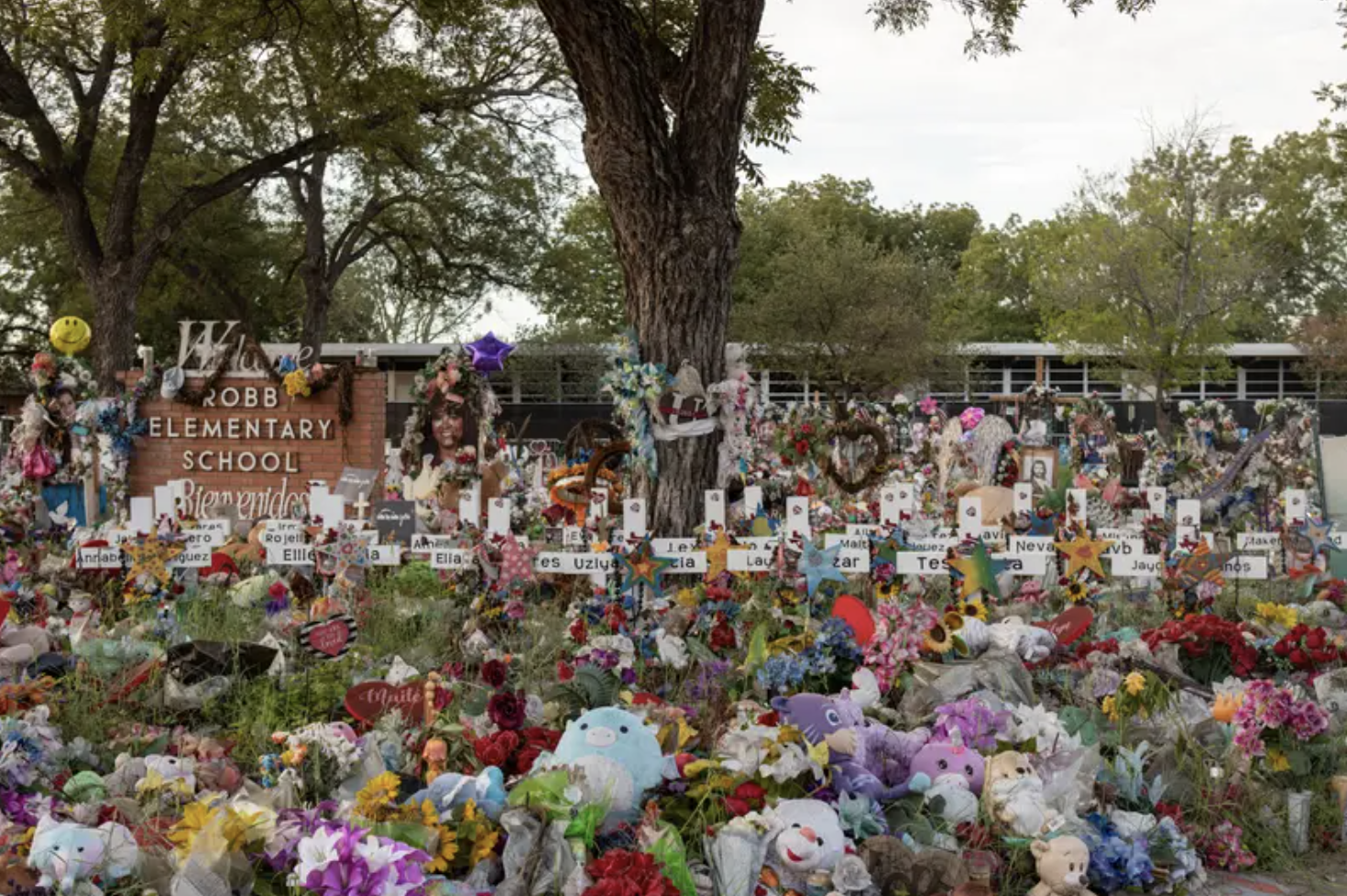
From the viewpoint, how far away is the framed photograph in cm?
1315

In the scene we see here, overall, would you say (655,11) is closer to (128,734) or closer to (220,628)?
(220,628)

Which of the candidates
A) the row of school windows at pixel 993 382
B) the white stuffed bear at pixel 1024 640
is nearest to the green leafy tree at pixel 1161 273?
the row of school windows at pixel 993 382

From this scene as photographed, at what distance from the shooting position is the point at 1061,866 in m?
4.11

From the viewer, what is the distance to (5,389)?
32.5 metres

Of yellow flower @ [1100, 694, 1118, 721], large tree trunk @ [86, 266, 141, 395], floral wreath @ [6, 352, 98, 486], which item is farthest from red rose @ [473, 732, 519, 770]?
large tree trunk @ [86, 266, 141, 395]

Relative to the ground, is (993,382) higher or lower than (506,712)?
higher

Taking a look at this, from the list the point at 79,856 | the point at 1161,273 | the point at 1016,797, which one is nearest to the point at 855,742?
the point at 1016,797

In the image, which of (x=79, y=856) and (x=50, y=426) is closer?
(x=79, y=856)

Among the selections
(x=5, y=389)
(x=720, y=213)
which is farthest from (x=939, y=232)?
(x=720, y=213)

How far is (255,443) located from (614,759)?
32.8ft

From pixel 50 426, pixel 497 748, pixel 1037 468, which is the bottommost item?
pixel 497 748

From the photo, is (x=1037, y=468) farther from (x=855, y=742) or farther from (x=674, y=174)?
(x=855, y=742)

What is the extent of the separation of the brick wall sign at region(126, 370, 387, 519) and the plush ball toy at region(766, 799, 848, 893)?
9.56 meters

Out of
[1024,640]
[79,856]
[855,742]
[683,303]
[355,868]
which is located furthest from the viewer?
[683,303]
